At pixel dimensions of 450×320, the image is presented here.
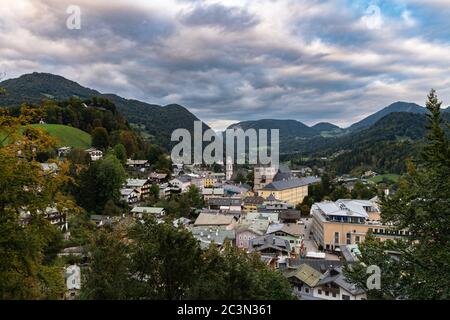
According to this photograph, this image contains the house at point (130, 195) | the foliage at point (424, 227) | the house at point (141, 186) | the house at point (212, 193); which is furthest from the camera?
the house at point (212, 193)

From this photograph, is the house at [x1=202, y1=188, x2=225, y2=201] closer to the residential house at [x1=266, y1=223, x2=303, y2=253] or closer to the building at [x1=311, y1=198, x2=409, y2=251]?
the residential house at [x1=266, y1=223, x2=303, y2=253]

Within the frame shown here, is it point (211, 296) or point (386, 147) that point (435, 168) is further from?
point (386, 147)

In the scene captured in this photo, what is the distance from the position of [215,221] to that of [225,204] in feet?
43.7

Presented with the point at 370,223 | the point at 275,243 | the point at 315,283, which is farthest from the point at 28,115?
the point at 370,223

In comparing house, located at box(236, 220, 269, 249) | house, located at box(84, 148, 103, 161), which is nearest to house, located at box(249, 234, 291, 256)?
house, located at box(236, 220, 269, 249)

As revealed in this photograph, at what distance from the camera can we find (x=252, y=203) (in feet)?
212

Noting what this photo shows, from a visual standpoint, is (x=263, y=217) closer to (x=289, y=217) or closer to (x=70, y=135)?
(x=289, y=217)

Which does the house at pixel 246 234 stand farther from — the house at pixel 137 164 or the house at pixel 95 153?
the house at pixel 137 164

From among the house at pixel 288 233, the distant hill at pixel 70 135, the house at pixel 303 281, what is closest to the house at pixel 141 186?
the distant hill at pixel 70 135

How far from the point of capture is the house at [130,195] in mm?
55281

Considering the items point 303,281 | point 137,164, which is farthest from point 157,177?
point 303,281

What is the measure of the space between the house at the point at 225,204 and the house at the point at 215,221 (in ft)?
32.1
